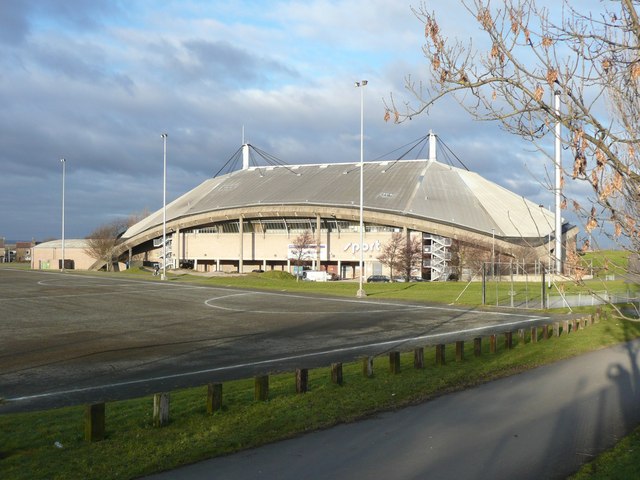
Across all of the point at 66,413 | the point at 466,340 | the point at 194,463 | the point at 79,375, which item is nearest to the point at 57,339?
the point at 79,375

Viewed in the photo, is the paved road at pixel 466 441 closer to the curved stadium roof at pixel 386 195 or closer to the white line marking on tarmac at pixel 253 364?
the white line marking on tarmac at pixel 253 364

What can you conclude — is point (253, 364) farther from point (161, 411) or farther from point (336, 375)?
point (161, 411)

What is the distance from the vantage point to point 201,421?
9.27m

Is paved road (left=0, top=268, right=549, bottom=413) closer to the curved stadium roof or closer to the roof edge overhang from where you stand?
the roof edge overhang

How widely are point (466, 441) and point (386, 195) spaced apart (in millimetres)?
76108

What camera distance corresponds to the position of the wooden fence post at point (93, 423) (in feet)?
27.2


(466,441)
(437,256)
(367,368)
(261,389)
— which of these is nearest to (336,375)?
(367,368)

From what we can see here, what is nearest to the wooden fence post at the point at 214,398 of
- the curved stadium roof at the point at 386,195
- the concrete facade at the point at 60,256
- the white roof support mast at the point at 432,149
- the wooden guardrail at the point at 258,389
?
the wooden guardrail at the point at 258,389

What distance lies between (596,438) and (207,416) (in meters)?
5.59

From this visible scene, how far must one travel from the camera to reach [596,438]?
895cm

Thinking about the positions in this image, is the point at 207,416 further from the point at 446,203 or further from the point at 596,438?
the point at 446,203

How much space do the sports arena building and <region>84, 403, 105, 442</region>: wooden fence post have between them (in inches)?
2551

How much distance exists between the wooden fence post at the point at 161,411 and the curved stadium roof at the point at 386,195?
67.9m

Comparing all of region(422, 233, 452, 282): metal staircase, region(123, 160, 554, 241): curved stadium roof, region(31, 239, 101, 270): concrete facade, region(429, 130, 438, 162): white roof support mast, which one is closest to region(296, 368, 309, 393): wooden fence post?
region(123, 160, 554, 241): curved stadium roof
